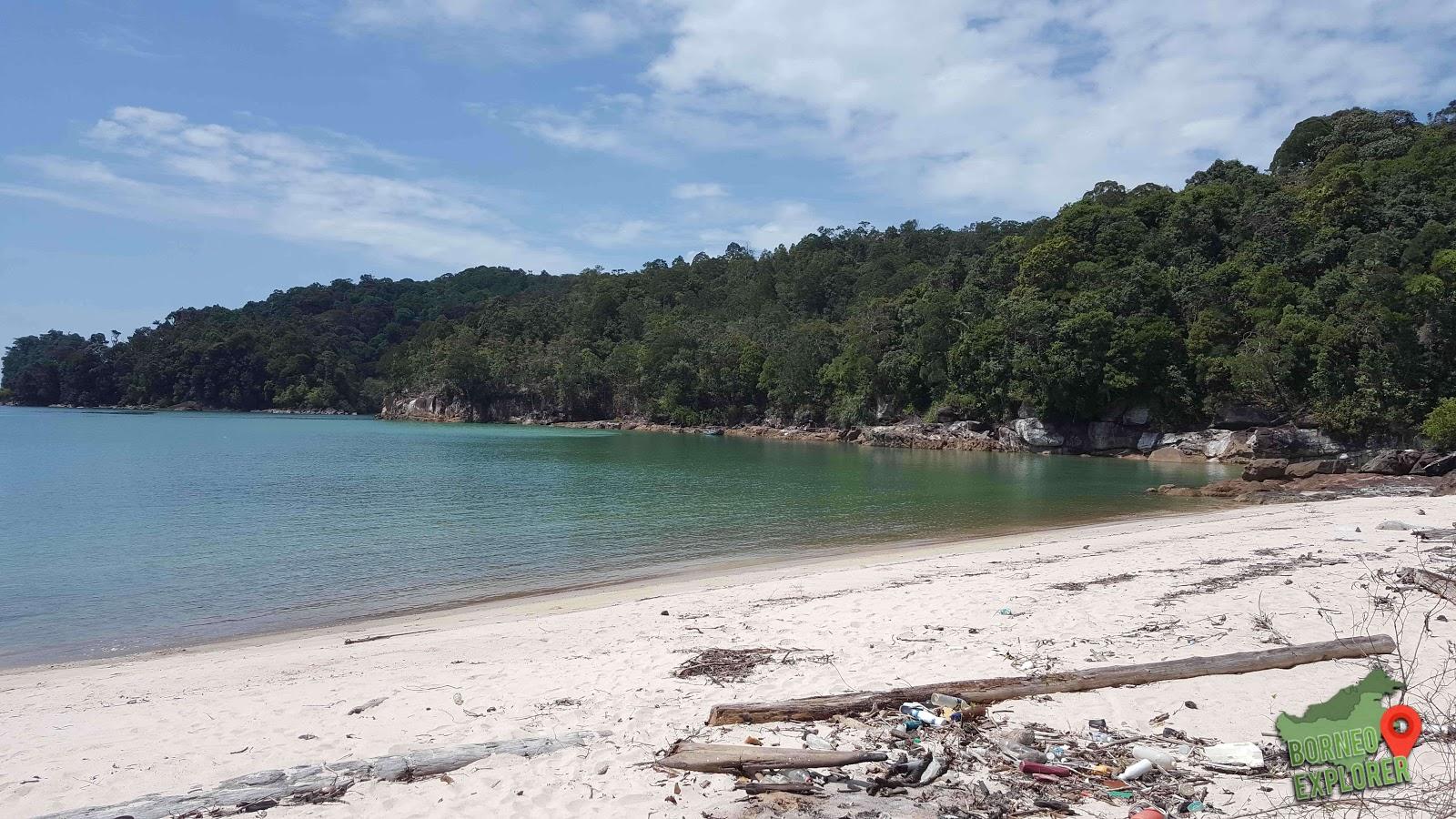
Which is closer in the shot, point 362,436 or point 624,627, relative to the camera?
point 624,627

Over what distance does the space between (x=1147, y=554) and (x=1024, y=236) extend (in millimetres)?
65828

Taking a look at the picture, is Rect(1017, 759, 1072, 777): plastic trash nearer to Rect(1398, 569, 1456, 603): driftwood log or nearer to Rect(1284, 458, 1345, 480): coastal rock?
Rect(1398, 569, 1456, 603): driftwood log

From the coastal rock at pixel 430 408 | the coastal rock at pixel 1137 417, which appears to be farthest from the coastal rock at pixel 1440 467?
the coastal rock at pixel 430 408

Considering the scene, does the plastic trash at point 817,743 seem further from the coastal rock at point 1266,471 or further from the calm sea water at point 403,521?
the coastal rock at point 1266,471

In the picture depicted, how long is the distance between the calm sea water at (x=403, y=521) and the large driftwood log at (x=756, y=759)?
10599 millimetres

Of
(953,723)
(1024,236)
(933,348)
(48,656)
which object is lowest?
(48,656)

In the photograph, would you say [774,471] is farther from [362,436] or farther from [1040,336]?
[362,436]

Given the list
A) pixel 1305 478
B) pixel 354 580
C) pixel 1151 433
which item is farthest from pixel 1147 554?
pixel 1151 433

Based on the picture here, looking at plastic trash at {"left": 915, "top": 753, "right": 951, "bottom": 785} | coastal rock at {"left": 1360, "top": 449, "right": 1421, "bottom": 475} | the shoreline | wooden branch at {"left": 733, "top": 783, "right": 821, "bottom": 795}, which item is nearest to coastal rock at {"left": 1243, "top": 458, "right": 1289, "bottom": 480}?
coastal rock at {"left": 1360, "top": 449, "right": 1421, "bottom": 475}

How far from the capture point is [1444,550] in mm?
12336

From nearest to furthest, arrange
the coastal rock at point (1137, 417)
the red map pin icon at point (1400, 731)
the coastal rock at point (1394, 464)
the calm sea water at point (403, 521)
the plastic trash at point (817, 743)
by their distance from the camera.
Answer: the red map pin icon at point (1400, 731) < the plastic trash at point (817, 743) < the calm sea water at point (403, 521) < the coastal rock at point (1394, 464) < the coastal rock at point (1137, 417)

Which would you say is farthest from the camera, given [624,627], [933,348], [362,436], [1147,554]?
[362,436]

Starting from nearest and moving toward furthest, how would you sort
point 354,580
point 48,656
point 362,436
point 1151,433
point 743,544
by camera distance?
1. point 48,656
2. point 354,580
3. point 743,544
4. point 1151,433
5. point 362,436

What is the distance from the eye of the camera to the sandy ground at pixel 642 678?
5422 mm
